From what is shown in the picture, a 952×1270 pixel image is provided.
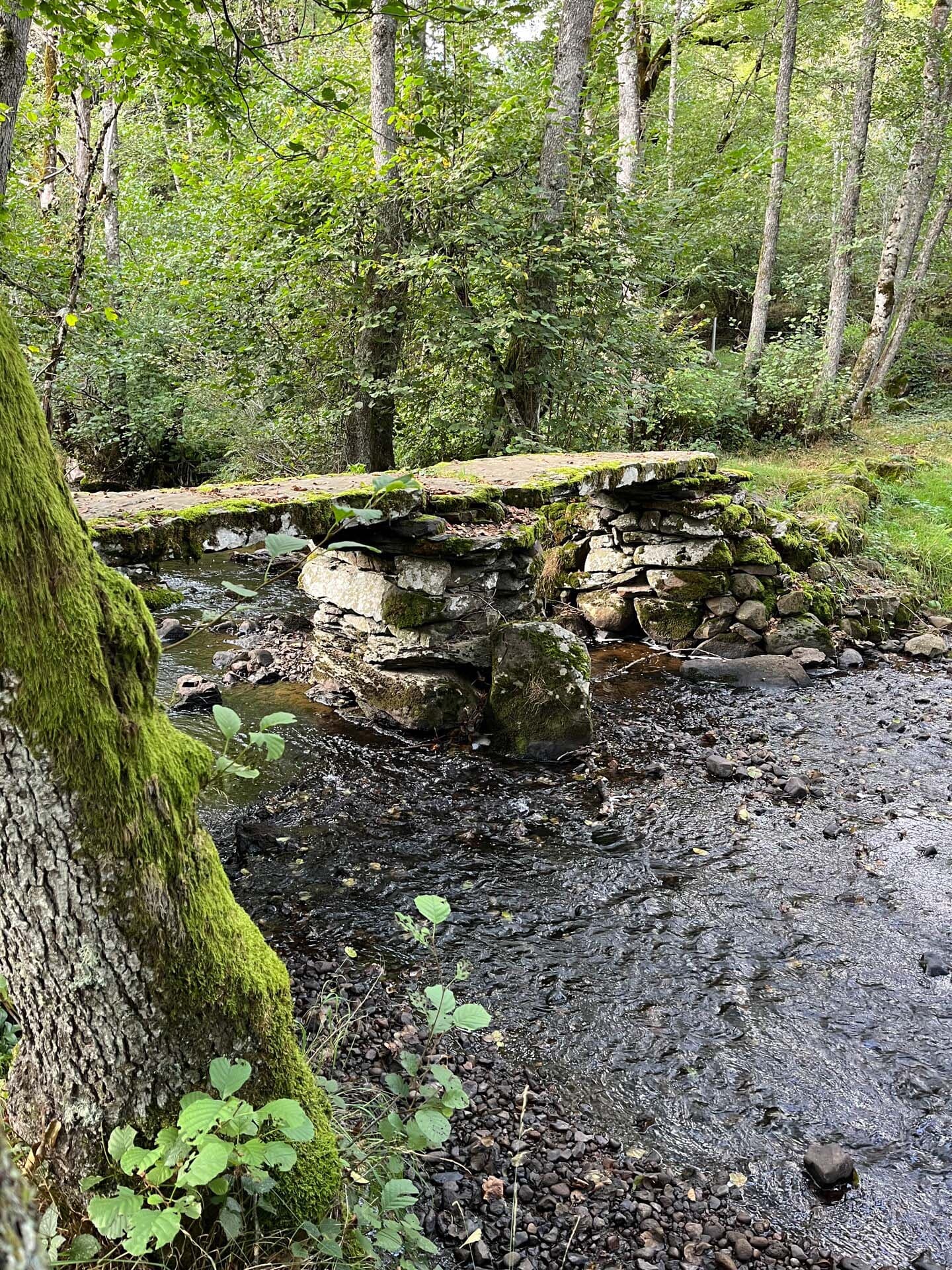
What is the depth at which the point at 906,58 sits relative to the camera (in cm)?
1602

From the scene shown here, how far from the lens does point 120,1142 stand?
185 centimetres

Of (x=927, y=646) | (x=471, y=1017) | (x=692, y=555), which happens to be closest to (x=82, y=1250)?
(x=471, y=1017)

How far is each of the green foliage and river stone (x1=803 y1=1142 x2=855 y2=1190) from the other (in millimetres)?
2226

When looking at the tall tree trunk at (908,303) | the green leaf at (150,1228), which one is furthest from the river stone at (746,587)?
the tall tree trunk at (908,303)

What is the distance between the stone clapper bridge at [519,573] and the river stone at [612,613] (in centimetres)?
2

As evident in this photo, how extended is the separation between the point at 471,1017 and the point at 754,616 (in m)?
8.04

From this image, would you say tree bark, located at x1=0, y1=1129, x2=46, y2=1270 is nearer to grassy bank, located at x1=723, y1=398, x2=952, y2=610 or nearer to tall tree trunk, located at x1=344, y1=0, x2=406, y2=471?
tall tree trunk, located at x1=344, y1=0, x2=406, y2=471

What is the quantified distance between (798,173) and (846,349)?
21.8ft

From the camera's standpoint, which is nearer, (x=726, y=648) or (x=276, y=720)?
(x=276, y=720)

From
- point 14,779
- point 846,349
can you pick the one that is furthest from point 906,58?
point 14,779

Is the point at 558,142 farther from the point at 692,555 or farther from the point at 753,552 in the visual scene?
the point at 753,552

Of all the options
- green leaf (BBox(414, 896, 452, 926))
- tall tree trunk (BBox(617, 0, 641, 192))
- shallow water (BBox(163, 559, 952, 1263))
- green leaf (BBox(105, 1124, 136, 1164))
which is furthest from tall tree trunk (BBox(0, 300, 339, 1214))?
tall tree trunk (BBox(617, 0, 641, 192))

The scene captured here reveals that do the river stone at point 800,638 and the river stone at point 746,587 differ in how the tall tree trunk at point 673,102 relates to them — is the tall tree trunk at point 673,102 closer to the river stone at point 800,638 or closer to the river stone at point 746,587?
the river stone at point 746,587

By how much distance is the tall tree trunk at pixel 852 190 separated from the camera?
1502 centimetres
